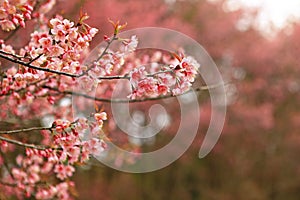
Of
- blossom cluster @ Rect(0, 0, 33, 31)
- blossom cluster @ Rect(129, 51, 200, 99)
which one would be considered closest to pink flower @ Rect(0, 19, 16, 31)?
blossom cluster @ Rect(0, 0, 33, 31)

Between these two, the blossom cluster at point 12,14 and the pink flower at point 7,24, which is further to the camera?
the pink flower at point 7,24

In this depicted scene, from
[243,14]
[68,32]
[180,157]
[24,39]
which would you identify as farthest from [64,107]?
[243,14]

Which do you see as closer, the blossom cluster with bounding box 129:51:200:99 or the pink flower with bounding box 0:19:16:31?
the blossom cluster with bounding box 129:51:200:99

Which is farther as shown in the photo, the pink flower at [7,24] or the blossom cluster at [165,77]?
the pink flower at [7,24]

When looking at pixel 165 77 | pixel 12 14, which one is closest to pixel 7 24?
pixel 12 14

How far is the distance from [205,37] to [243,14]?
211 centimetres

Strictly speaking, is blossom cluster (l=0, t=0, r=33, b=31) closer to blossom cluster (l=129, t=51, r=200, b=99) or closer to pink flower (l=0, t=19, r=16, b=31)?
pink flower (l=0, t=19, r=16, b=31)

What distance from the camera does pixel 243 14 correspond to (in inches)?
595

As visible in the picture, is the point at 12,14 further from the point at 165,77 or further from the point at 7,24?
the point at 165,77

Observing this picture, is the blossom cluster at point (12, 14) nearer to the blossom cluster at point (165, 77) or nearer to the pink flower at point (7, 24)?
the pink flower at point (7, 24)

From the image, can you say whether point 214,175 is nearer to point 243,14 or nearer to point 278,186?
point 278,186

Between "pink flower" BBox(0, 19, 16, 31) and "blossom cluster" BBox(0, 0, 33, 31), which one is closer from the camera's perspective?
"blossom cluster" BBox(0, 0, 33, 31)

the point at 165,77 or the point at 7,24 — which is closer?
the point at 165,77

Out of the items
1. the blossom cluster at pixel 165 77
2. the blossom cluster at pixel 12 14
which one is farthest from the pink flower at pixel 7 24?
the blossom cluster at pixel 165 77
